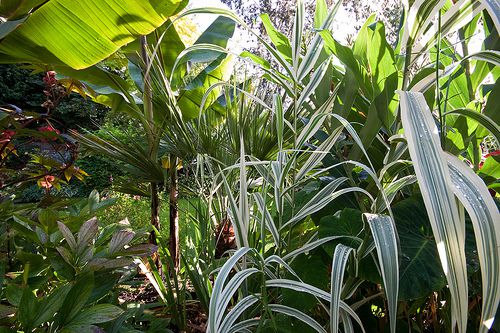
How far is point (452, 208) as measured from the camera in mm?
445

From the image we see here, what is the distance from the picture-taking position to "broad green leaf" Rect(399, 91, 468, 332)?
432mm

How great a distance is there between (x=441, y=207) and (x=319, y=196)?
401mm

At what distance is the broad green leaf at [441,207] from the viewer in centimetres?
43

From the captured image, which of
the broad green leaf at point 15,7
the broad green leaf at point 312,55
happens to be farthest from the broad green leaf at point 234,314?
the broad green leaf at point 15,7

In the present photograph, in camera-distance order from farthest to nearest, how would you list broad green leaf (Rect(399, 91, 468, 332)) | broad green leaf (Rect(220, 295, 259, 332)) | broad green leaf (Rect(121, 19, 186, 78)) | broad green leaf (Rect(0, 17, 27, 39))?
broad green leaf (Rect(121, 19, 186, 78))
broad green leaf (Rect(0, 17, 27, 39))
broad green leaf (Rect(220, 295, 259, 332))
broad green leaf (Rect(399, 91, 468, 332))

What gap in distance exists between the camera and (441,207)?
445 millimetres

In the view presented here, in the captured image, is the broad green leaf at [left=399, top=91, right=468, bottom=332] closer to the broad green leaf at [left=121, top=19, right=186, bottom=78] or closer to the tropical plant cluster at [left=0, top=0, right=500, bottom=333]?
the tropical plant cluster at [left=0, top=0, right=500, bottom=333]

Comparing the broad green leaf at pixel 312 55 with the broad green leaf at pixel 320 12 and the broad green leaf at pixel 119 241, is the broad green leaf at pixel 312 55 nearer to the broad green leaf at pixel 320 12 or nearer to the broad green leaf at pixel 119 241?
the broad green leaf at pixel 320 12

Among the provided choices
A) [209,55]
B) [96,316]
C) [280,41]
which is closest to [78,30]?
[280,41]

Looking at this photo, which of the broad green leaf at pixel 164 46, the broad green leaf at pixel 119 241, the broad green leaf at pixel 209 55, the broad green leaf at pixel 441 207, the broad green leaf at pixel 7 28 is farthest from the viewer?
the broad green leaf at pixel 209 55

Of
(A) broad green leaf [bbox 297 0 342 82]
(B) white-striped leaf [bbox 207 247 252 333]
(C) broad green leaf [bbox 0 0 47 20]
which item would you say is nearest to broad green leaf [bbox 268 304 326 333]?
(B) white-striped leaf [bbox 207 247 252 333]

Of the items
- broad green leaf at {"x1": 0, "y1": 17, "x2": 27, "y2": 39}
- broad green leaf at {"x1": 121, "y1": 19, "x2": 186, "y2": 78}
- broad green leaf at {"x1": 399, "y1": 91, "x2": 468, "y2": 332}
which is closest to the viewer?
broad green leaf at {"x1": 399, "y1": 91, "x2": 468, "y2": 332}

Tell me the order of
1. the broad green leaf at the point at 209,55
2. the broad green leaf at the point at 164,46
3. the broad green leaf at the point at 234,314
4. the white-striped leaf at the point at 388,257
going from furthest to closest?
the broad green leaf at the point at 209,55, the broad green leaf at the point at 164,46, the broad green leaf at the point at 234,314, the white-striped leaf at the point at 388,257

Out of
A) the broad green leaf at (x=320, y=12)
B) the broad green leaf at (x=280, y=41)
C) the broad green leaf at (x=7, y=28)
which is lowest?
the broad green leaf at (x=280, y=41)
